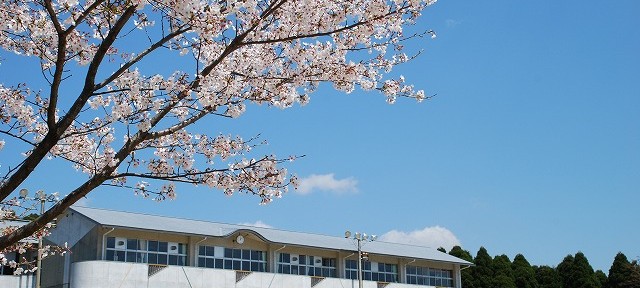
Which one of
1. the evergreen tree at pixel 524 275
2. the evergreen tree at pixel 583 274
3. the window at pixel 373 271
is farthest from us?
the evergreen tree at pixel 524 275

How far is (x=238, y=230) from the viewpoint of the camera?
1156 inches

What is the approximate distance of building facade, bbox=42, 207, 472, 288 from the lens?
87.6 feet

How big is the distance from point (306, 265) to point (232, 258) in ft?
12.9

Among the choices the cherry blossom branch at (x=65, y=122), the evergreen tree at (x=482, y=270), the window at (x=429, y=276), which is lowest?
the cherry blossom branch at (x=65, y=122)

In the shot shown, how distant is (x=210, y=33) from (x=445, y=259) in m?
32.0

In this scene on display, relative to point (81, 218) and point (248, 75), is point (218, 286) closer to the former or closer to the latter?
point (81, 218)

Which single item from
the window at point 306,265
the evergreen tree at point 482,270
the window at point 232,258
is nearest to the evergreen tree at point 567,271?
the evergreen tree at point 482,270

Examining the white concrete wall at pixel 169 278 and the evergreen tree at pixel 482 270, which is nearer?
the white concrete wall at pixel 169 278

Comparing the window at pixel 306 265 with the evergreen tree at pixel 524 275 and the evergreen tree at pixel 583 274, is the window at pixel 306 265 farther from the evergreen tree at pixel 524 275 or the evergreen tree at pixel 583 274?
the evergreen tree at pixel 583 274

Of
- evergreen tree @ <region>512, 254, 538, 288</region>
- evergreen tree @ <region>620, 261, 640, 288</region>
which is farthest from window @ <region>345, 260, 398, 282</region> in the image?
evergreen tree @ <region>620, 261, 640, 288</region>

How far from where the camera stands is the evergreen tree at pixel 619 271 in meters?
43.7

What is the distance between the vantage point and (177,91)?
6.88 metres

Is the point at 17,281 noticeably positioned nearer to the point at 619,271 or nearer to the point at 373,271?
the point at 373,271

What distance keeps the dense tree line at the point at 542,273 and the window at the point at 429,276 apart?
708cm
